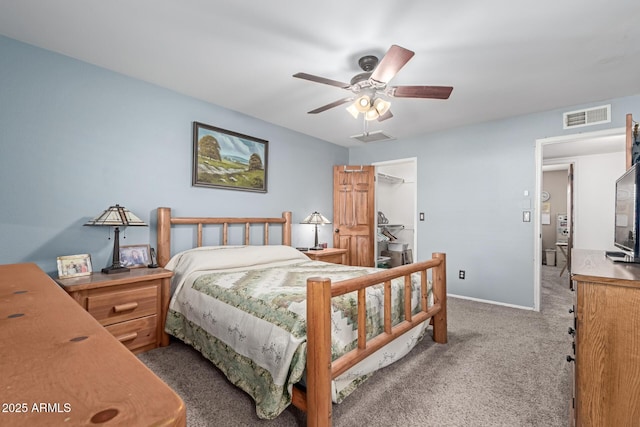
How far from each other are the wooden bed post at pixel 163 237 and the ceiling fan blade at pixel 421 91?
239cm

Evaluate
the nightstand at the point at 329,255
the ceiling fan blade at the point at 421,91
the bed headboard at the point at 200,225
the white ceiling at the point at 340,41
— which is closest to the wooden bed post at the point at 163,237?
the bed headboard at the point at 200,225

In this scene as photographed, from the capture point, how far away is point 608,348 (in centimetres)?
113

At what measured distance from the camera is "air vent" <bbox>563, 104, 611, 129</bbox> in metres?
3.19

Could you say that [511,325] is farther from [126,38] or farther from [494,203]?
[126,38]

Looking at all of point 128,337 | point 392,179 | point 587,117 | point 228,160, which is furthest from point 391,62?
point 392,179

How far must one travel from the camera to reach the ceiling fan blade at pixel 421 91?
2150mm

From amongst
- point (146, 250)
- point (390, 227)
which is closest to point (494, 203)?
point (390, 227)

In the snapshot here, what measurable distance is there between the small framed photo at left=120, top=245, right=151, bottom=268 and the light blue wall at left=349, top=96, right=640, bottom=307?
145 inches

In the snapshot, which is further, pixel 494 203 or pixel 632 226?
pixel 494 203

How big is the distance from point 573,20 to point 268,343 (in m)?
2.83

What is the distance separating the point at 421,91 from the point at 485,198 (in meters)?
2.42

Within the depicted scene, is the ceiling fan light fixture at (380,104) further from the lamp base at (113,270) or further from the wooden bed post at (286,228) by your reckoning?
the lamp base at (113,270)

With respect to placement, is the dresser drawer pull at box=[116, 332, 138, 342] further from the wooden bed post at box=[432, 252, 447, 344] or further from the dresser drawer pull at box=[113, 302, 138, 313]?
the wooden bed post at box=[432, 252, 447, 344]

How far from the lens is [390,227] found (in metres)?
6.73
